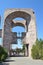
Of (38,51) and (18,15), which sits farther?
(18,15)

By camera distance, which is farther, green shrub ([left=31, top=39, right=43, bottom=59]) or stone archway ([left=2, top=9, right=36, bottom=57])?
stone archway ([left=2, top=9, right=36, bottom=57])

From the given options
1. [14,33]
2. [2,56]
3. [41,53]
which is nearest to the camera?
[2,56]

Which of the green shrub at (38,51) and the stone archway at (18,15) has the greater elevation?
the stone archway at (18,15)

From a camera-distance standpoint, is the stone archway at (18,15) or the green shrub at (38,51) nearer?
the green shrub at (38,51)

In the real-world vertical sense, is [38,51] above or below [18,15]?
below

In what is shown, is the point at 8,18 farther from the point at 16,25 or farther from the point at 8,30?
the point at 16,25

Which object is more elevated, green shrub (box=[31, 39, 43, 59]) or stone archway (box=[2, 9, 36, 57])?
stone archway (box=[2, 9, 36, 57])

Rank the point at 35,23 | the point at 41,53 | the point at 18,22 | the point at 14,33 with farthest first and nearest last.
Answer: the point at 18,22
the point at 14,33
the point at 35,23
the point at 41,53

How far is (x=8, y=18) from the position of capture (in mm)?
37062

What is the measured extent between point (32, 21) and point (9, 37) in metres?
6.97

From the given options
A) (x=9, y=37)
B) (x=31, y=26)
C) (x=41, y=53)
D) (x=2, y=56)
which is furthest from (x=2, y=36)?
(x=2, y=56)

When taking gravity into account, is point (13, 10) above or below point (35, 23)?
above

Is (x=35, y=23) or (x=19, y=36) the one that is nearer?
(x=35, y=23)

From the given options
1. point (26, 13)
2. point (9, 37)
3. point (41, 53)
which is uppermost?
point (26, 13)
